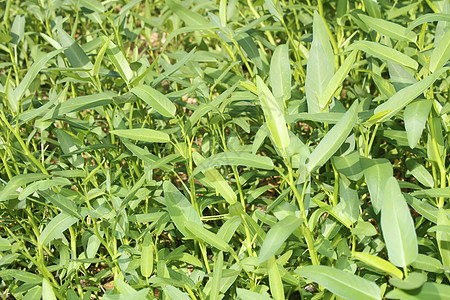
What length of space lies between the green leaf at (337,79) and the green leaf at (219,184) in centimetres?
28

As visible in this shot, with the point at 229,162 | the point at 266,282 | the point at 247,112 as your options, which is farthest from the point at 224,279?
the point at 247,112

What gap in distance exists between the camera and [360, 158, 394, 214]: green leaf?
0.99m

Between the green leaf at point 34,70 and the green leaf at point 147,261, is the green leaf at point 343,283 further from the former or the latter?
the green leaf at point 34,70

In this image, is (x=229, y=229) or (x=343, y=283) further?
(x=229, y=229)

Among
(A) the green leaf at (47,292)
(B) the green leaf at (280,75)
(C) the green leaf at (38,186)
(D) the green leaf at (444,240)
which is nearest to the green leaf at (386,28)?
(B) the green leaf at (280,75)

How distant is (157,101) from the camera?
3.84ft

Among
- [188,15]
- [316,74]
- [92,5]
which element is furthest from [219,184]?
[92,5]

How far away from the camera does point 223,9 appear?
4.48 ft

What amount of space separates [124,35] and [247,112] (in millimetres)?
693

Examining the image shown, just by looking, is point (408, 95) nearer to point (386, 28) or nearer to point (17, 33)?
point (386, 28)

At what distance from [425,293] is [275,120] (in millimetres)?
401

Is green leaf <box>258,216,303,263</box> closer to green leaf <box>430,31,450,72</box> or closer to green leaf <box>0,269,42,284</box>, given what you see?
green leaf <box>430,31,450,72</box>

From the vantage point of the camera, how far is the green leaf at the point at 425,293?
78cm

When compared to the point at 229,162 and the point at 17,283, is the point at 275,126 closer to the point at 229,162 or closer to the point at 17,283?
the point at 229,162
